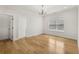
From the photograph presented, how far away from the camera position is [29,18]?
2.29 m

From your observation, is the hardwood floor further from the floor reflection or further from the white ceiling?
the white ceiling

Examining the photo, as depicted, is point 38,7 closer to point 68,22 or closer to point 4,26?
point 68,22

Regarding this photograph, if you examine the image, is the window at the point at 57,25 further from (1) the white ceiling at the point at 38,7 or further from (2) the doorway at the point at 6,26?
(2) the doorway at the point at 6,26

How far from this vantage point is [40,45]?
228 cm

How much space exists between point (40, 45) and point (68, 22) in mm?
865

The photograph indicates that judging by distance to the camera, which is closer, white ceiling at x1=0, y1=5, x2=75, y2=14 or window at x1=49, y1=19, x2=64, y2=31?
white ceiling at x1=0, y1=5, x2=75, y2=14

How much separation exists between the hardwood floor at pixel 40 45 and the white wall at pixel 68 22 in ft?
0.40

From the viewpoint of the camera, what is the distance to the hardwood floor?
2.21 metres

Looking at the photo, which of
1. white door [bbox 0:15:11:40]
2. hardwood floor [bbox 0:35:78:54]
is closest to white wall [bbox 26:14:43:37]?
hardwood floor [bbox 0:35:78:54]

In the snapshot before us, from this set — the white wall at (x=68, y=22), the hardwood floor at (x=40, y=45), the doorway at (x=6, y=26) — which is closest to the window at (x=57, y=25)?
the white wall at (x=68, y=22)

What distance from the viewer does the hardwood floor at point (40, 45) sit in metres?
2.21

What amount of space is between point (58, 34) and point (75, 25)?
449 millimetres

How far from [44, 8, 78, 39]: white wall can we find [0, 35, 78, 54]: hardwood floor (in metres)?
0.12
